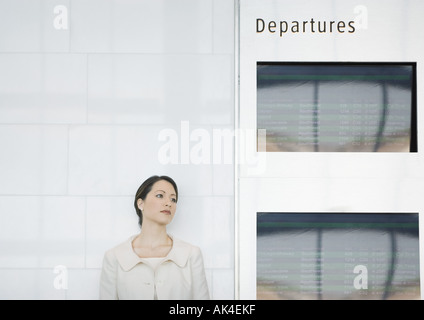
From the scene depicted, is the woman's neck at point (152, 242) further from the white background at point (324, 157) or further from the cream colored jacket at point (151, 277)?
the white background at point (324, 157)

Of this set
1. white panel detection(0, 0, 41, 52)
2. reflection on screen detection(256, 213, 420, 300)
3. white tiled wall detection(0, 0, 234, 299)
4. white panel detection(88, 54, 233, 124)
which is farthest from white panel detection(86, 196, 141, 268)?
white panel detection(0, 0, 41, 52)

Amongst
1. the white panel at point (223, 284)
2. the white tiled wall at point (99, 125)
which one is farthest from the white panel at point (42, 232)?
the white panel at point (223, 284)

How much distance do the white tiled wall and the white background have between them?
0.16ft

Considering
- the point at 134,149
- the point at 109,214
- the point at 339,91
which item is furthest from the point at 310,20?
the point at 109,214

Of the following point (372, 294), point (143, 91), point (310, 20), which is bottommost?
point (372, 294)

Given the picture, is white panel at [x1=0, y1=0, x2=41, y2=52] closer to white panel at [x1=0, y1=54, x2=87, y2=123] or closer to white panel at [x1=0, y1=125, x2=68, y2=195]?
white panel at [x1=0, y1=54, x2=87, y2=123]

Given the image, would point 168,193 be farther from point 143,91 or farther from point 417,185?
point 417,185

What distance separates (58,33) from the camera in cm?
150

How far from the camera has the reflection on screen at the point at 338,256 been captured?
147cm

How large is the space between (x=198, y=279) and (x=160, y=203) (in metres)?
0.24

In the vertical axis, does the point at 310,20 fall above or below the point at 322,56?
above

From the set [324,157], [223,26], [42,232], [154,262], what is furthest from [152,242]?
[223,26]

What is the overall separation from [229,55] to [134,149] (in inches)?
15.1

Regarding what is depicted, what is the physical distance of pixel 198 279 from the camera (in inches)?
56.3
